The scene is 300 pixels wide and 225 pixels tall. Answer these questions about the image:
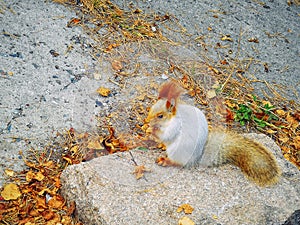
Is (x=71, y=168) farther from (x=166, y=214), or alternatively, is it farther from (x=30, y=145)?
(x=166, y=214)

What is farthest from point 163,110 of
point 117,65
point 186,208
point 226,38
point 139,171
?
point 226,38

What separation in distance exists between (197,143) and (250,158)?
307 mm

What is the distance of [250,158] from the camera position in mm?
2037

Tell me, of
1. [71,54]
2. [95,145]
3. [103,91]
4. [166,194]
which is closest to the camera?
[166,194]

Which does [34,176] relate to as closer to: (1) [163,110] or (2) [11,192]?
(2) [11,192]

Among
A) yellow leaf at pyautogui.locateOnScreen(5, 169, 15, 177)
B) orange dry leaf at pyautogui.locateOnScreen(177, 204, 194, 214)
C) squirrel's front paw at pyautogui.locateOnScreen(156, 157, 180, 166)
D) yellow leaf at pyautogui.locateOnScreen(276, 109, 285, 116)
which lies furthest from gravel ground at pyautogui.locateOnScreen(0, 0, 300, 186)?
orange dry leaf at pyautogui.locateOnScreen(177, 204, 194, 214)

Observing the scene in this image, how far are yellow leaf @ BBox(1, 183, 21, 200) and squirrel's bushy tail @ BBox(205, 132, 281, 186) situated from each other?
1.00 metres

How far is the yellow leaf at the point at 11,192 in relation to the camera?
201 centimetres

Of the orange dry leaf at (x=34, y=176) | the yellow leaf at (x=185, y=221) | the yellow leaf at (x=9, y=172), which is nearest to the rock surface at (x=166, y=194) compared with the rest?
the yellow leaf at (x=185, y=221)

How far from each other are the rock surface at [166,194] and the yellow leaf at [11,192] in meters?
0.23

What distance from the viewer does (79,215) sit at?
6.45ft

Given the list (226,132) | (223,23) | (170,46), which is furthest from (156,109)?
(223,23)

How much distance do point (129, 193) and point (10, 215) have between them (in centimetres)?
59

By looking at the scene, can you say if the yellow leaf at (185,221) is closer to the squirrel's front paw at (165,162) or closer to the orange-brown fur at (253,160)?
the squirrel's front paw at (165,162)
